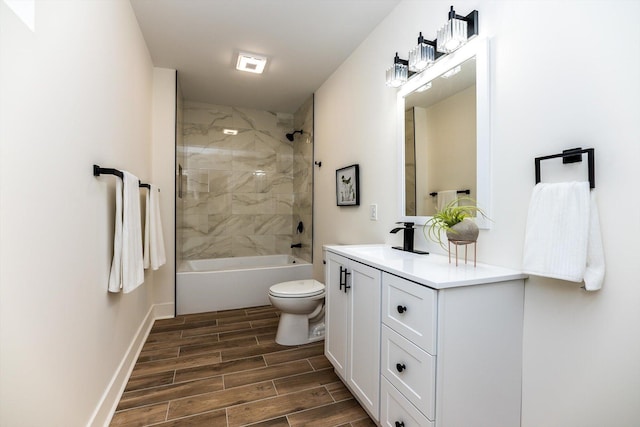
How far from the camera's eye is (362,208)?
2.50 metres

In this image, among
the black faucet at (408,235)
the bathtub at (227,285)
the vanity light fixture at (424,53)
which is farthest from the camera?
the bathtub at (227,285)

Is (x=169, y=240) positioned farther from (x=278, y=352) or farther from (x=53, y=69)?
(x=53, y=69)

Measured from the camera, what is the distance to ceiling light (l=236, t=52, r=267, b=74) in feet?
8.82

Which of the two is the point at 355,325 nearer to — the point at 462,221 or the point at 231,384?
the point at 462,221

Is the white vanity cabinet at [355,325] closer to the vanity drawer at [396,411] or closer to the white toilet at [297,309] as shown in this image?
the vanity drawer at [396,411]

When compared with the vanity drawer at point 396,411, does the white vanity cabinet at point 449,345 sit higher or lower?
higher

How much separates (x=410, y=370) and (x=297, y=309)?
1319mm

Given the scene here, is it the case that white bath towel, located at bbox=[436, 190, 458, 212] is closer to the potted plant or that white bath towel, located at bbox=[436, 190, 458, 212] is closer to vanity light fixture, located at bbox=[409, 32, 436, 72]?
the potted plant

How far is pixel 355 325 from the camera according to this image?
64.4 inches

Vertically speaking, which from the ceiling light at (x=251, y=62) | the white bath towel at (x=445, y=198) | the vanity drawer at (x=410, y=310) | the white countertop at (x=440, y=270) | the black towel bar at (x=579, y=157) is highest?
the ceiling light at (x=251, y=62)

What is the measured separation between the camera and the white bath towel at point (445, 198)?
5.22ft

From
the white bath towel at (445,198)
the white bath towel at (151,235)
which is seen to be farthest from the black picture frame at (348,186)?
the white bath towel at (151,235)

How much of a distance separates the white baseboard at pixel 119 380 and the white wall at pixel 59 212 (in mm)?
16

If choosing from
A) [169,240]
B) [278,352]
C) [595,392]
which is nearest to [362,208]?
[278,352]
